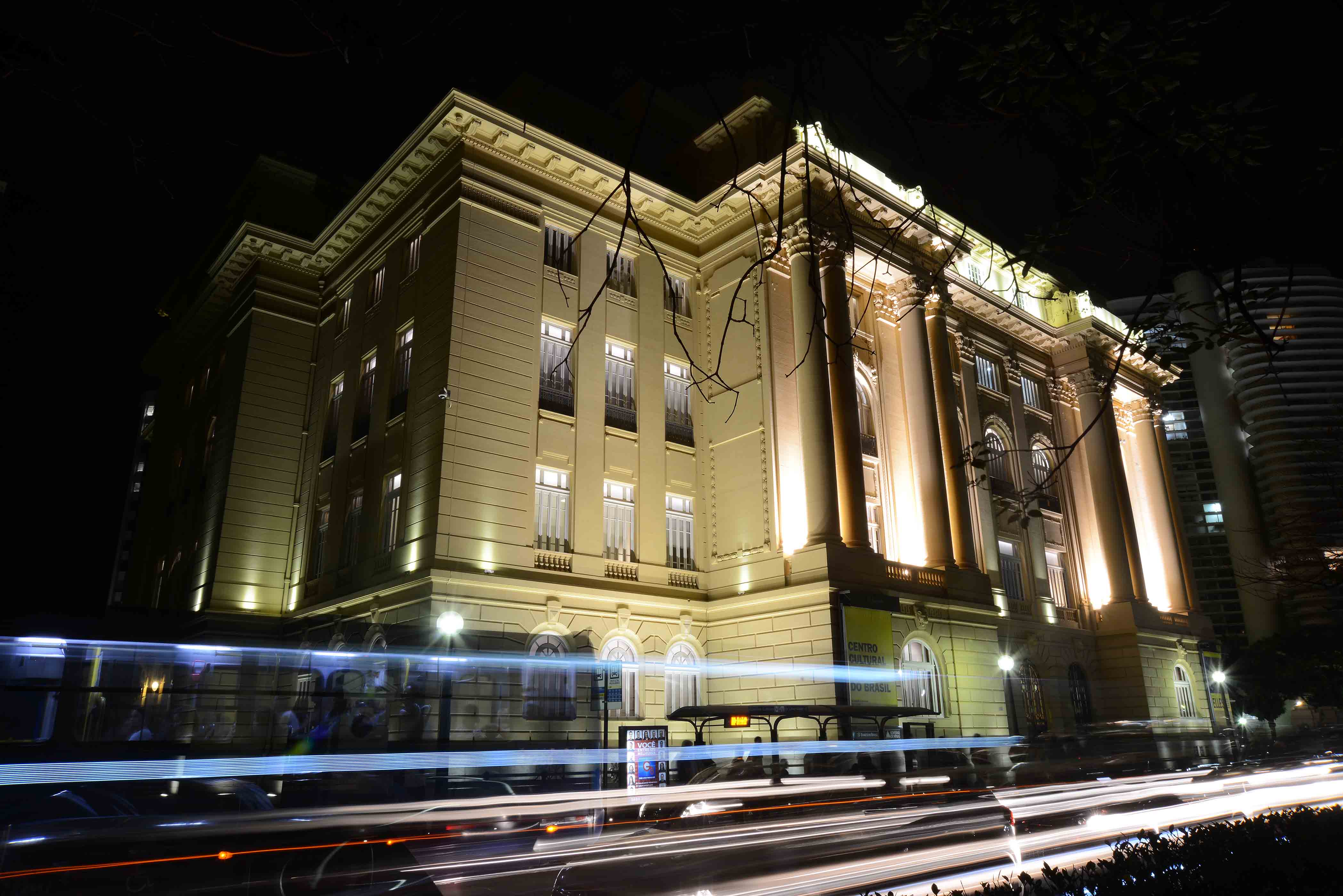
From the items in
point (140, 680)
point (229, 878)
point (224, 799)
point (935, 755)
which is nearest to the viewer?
point (229, 878)

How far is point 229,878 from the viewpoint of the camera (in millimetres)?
6270

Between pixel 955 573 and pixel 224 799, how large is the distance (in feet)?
80.3

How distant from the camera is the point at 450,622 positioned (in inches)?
821

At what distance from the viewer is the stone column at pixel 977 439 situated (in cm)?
3206

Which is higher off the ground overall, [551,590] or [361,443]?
[361,443]

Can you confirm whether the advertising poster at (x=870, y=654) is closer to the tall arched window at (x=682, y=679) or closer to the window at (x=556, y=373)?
the tall arched window at (x=682, y=679)

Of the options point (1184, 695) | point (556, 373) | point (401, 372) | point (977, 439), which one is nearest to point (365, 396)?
point (401, 372)

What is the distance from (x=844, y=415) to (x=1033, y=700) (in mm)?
14314

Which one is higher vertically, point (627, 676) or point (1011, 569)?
point (1011, 569)

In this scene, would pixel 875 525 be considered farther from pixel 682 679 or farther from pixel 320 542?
pixel 320 542

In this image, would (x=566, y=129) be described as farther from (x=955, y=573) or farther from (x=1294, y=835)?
(x=1294, y=835)

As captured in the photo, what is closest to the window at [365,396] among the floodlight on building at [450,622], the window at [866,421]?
the floodlight on building at [450,622]

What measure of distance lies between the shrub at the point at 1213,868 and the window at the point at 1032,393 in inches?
1307

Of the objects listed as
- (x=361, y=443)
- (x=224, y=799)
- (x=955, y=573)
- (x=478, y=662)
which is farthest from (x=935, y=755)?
A: (x=361, y=443)
